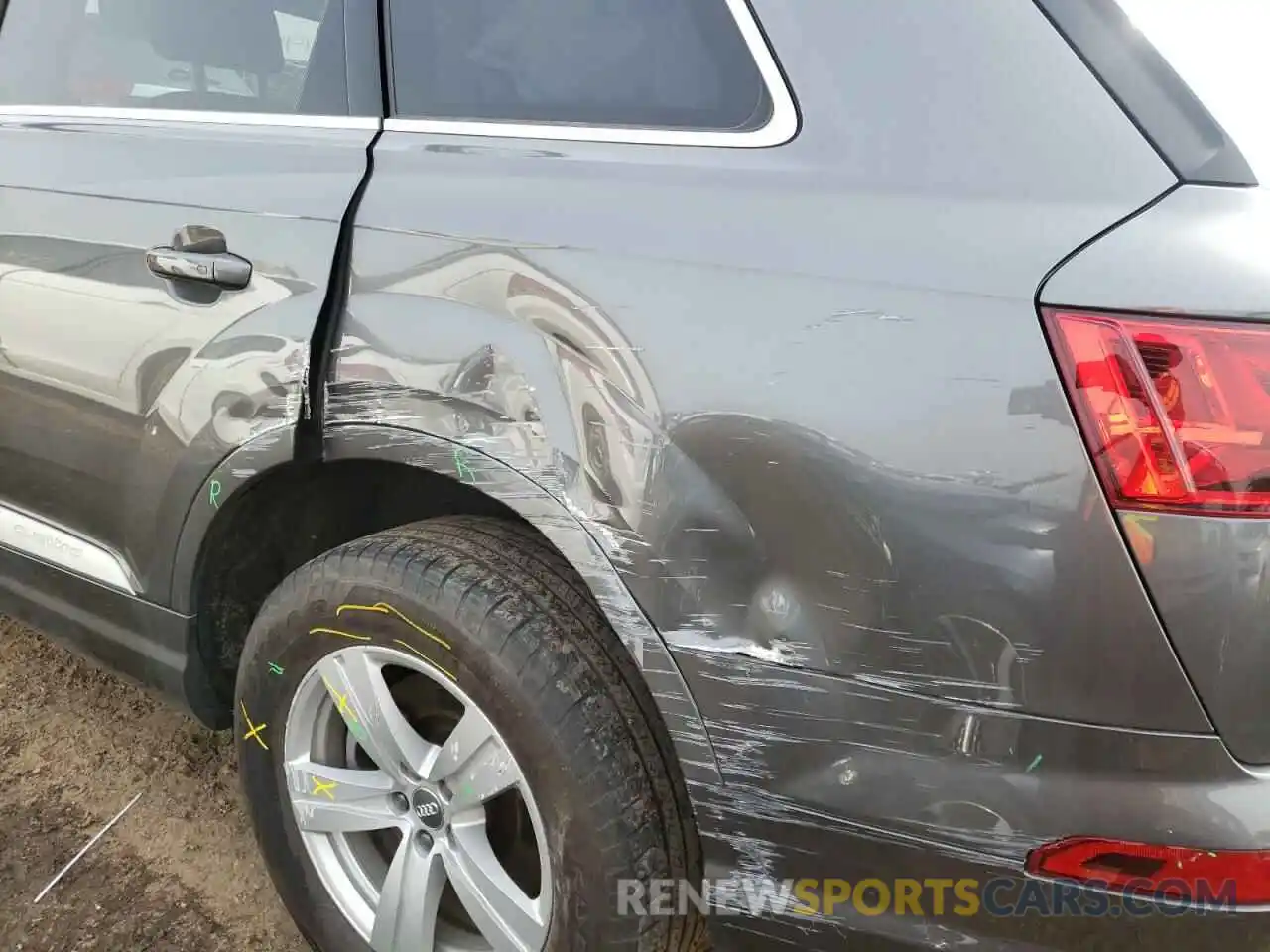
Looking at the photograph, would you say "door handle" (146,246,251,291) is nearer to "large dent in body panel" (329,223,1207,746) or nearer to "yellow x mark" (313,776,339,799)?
"large dent in body panel" (329,223,1207,746)

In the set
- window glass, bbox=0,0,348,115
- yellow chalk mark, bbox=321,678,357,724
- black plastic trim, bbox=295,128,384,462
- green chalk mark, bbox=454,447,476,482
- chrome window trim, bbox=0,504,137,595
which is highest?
window glass, bbox=0,0,348,115

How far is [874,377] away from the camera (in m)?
1.10

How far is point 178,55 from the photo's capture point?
197 cm

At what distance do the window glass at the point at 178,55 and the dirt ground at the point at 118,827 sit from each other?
149cm

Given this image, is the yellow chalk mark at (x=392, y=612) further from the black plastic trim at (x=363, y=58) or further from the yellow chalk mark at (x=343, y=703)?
the black plastic trim at (x=363, y=58)

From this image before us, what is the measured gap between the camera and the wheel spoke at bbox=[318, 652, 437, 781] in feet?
5.16

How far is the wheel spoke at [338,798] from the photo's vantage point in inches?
64.9

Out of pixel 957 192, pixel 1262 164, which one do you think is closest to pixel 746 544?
pixel 957 192

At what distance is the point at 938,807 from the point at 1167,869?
0.24 metres

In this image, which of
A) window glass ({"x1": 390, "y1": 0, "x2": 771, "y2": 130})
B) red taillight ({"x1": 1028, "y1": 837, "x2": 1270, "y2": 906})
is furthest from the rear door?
red taillight ({"x1": 1028, "y1": 837, "x2": 1270, "y2": 906})

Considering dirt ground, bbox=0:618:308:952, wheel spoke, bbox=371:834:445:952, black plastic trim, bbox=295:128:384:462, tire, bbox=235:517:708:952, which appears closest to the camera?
tire, bbox=235:517:708:952

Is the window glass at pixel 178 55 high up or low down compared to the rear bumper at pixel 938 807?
up

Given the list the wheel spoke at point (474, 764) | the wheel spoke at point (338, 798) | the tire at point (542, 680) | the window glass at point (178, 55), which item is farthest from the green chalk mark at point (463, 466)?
the window glass at point (178, 55)

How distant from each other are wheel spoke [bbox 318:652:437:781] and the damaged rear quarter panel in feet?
1.40
